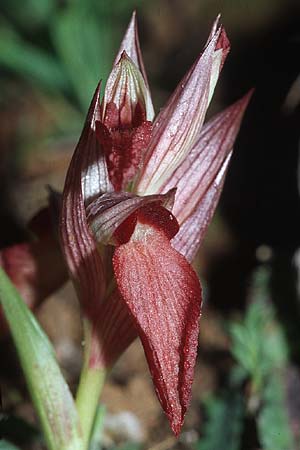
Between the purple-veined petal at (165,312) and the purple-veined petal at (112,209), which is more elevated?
the purple-veined petal at (112,209)

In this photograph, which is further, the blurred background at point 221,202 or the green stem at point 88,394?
the blurred background at point 221,202

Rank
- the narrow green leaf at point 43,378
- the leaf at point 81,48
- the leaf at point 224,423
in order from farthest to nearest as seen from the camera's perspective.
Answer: the leaf at point 81,48
the leaf at point 224,423
the narrow green leaf at point 43,378

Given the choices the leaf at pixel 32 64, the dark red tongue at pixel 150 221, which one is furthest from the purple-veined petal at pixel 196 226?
the leaf at pixel 32 64

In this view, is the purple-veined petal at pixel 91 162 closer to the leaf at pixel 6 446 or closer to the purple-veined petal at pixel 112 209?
the purple-veined petal at pixel 112 209

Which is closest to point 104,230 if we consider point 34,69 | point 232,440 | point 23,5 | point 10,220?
point 232,440

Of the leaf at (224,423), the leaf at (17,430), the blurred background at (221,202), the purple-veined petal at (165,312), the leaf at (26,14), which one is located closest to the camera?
the purple-veined petal at (165,312)

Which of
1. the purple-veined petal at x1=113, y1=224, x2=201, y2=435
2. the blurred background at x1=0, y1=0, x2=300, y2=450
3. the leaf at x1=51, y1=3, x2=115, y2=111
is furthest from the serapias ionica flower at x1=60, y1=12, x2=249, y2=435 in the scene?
the leaf at x1=51, y1=3, x2=115, y2=111

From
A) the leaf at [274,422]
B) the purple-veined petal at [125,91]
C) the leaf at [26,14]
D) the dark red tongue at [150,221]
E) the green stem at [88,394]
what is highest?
the leaf at [26,14]

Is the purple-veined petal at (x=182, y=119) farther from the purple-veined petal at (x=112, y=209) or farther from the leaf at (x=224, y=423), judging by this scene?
the leaf at (x=224, y=423)
